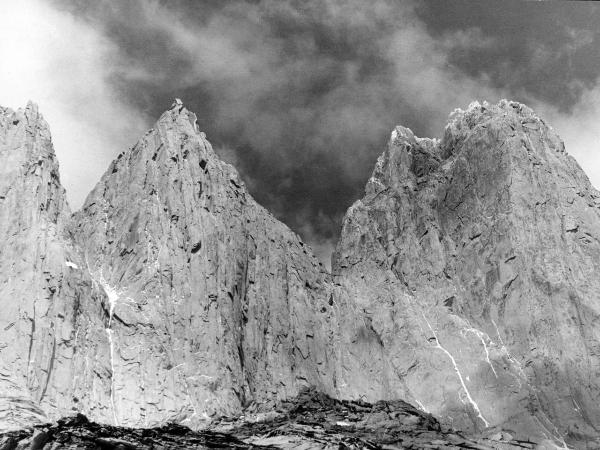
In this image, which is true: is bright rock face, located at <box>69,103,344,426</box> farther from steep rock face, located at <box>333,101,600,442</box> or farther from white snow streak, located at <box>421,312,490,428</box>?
white snow streak, located at <box>421,312,490,428</box>

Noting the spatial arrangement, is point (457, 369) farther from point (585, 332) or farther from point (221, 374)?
point (221, 374)

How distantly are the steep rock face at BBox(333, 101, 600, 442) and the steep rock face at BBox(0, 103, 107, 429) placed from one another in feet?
206

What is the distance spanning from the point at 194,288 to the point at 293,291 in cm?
2658

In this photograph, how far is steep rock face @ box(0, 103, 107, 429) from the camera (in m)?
112

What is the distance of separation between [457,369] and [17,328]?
7943 cm

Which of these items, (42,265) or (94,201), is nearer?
(42,265)

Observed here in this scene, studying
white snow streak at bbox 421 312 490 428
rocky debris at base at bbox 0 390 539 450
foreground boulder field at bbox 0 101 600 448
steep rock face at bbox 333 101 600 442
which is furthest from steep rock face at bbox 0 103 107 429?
white snow streak at bbox 421 312 490 428

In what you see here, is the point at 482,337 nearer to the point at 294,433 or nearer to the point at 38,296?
the point at 294,433

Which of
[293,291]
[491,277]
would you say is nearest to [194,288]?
[293,291]

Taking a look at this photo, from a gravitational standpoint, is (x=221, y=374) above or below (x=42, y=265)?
below

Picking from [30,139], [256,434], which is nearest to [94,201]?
[30,139]

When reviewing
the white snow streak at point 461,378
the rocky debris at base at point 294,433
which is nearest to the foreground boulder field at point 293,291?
the white snow streak at point 461,378

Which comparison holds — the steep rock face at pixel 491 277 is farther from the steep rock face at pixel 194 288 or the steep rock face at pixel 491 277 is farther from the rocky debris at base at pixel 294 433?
the rocky debris at base at pixel 294 433

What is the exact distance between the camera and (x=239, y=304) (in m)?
148
